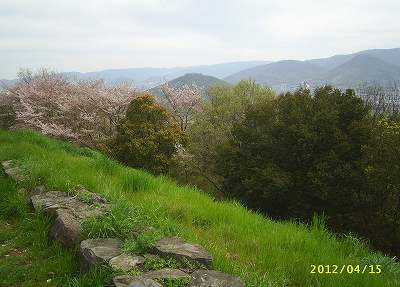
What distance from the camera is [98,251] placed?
12.2ft

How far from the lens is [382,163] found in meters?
18.1

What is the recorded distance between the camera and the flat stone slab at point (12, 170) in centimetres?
638

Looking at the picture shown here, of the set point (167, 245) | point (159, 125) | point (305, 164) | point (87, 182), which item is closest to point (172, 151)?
point (159, 125)

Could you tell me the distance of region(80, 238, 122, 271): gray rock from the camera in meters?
3.61

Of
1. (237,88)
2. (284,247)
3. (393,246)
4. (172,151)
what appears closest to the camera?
(284,247)

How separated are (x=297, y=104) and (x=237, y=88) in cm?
1244

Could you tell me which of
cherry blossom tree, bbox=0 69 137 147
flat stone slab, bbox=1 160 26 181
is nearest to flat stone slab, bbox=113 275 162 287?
flat stone slab, bbox=1 160 26 181

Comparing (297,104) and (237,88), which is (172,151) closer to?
(297,104)

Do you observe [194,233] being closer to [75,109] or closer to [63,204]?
[63,204]

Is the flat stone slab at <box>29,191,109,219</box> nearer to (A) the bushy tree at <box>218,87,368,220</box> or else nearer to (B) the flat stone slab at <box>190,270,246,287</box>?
(B) the flat stone slab at <box>190,270,246,287</box>

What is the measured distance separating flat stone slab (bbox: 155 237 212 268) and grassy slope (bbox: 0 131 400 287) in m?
0.12

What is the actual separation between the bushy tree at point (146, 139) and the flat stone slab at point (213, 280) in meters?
20.3

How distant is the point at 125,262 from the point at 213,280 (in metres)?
0.83

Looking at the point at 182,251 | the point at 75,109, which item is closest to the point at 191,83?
the point at 75,109
